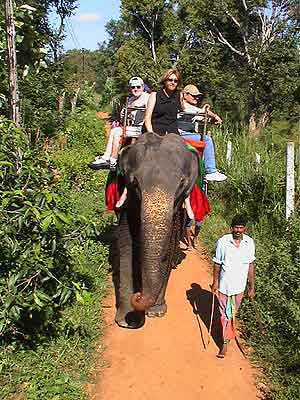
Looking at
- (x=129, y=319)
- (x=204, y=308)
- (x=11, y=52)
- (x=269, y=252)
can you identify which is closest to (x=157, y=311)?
(x=129, y=319)

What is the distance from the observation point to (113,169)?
6418 mm

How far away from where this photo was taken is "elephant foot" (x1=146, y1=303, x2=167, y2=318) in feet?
18.4

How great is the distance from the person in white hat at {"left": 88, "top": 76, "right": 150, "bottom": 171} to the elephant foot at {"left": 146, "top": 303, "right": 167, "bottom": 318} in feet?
5.76

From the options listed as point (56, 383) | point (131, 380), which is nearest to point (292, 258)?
point (131, 380)

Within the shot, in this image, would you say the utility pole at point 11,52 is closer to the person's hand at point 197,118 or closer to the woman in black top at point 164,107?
the woman in black top at point 164,107

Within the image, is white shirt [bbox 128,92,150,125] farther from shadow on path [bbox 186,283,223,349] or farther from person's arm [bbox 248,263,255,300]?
person's arm [bbox 248,263,255,300]

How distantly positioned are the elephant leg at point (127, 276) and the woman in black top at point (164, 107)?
1.05m

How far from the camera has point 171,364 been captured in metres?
4.82

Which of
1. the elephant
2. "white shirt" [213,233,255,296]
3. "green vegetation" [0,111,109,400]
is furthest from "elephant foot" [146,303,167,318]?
"white shirt" [213,233,255,296]

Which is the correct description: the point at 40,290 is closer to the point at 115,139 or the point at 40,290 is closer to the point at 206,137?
the point at 115,139

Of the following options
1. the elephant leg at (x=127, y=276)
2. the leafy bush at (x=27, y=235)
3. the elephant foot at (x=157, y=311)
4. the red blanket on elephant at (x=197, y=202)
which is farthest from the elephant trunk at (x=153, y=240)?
the red blanket on elephant at (x=197, y=202)

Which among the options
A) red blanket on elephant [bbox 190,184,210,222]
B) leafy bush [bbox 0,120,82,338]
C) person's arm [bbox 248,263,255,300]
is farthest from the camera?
red blanket on elephant [bbox 190,184,210,222]

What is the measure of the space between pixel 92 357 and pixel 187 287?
2.01m

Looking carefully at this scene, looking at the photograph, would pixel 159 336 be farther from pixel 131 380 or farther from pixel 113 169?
pixel 113 169
